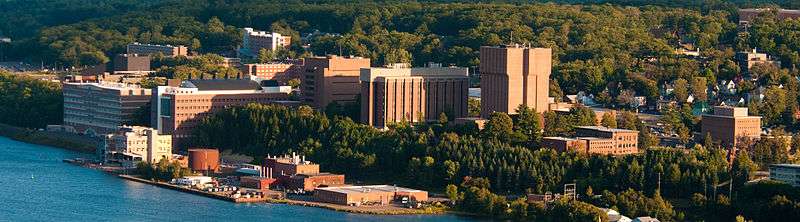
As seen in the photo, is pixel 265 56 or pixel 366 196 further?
pixel 265 56

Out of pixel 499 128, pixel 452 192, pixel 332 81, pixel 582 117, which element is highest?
pixel 332 81

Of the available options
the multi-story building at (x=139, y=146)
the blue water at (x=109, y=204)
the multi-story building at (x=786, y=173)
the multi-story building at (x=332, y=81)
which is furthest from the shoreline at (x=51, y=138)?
the multi-story building at (x=786, y=173)

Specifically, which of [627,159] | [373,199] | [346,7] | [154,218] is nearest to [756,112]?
[627,159]

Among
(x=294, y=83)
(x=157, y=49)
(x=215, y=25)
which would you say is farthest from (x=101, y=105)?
(x=215, y=25)

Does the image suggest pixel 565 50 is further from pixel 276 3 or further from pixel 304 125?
pixel 276 3

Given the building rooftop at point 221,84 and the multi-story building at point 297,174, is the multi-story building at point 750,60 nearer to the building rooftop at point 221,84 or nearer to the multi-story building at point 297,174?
the building rooftop at point 221,84

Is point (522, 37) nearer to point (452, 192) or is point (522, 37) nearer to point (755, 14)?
point (755, 14)

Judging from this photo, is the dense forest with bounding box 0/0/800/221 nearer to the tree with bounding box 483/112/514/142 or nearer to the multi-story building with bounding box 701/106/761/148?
the tree with bounding box 483/112/514/142
